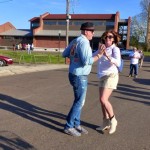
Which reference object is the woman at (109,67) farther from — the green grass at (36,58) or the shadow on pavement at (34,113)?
the green grass at (36,58)

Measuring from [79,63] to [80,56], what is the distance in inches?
6.3

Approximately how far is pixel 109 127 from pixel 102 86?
80 cm

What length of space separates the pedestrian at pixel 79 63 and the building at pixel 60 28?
65283mm

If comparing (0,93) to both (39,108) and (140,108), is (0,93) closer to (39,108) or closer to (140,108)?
(39,108)

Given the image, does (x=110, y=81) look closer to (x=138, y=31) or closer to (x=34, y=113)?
(x=34, y=113)

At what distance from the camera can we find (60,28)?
76.6m

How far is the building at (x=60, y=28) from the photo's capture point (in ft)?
239

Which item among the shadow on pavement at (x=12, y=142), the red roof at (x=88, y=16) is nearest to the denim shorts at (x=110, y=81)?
the shadow on pavement at (x=12, y=142)

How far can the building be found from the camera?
72938mm

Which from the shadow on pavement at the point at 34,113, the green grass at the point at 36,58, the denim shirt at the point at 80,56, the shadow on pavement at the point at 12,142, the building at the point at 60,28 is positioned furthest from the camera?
the building at the point at 60,28

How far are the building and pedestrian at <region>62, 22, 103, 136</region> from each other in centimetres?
6528

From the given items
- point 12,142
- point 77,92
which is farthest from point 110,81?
point 12,142

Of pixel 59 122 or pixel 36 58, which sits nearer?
pixel 59 122

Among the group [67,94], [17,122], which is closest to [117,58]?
[17,122]
